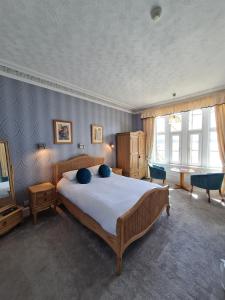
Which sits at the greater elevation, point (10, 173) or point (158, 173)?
point (10, 173)

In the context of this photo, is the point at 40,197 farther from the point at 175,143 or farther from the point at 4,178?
the point at 175,143

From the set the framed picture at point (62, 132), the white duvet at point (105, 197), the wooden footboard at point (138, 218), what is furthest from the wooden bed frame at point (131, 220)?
the framed picture at point (62, 132)

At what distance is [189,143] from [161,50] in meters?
3.27

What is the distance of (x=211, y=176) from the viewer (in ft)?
10.6

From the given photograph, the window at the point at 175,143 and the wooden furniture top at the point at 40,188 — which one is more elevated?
the window at the point at 175,143

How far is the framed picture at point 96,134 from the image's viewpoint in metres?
4.02

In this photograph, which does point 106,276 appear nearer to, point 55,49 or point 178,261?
point 178,261

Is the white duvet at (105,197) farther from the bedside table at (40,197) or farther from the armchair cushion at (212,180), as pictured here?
the armchair cushion at (212,180)

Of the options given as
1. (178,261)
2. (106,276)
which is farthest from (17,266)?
(178,261)

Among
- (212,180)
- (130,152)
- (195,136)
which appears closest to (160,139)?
(195,136)

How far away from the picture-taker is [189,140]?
4426 mm

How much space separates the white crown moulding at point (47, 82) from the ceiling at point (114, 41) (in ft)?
0.13

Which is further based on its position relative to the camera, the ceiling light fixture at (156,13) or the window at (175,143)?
the window at (175,143)

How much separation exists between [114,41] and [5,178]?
2852 mm
